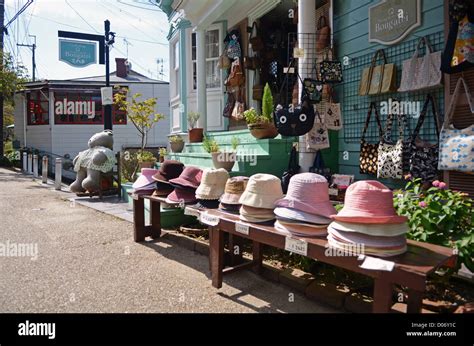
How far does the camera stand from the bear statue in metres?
9.76

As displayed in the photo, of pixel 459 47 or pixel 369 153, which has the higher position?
pixel 459 47

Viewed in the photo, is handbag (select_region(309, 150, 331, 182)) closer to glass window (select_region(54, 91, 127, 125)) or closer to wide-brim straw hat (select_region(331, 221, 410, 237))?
wide-brim straw hat (select_region(331, 221, 410, 237))

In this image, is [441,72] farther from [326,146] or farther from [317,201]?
[317,201]

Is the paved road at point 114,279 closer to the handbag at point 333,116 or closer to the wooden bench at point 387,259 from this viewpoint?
the wooden bench at point 387,259

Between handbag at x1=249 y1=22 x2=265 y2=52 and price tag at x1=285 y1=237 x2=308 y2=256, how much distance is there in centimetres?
603

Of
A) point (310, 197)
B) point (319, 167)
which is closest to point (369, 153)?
point (319, 167)

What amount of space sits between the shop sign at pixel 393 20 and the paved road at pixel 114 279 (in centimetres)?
349

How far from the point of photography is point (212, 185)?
4.27 meters

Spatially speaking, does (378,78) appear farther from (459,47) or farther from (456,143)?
(456,143)

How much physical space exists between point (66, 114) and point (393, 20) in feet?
64.4

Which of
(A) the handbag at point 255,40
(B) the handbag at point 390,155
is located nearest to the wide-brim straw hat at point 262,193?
(B) the handbag at point 390,155

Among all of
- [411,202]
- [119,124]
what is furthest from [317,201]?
[119,124]

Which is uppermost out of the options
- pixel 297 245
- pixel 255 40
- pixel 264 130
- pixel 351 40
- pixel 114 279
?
pixel 255 40
